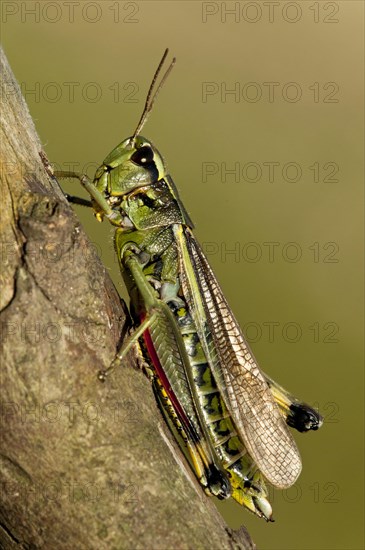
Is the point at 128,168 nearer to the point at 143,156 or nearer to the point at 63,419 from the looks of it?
the point at 143,156

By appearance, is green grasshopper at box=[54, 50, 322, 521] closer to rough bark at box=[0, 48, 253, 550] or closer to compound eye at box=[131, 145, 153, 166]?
compound eye at box=[131, 145, 153, 166]

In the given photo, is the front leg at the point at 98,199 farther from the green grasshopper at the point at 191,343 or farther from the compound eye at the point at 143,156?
the compound eye at the point at 143,156

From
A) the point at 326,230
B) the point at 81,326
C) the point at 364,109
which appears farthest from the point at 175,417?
the point at 364,109

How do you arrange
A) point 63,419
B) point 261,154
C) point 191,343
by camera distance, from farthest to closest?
1. point 261,154
2. point 191,343
3. point 63,419

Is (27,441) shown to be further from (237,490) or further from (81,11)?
(81,11)

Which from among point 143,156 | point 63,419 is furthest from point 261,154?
point 63,419

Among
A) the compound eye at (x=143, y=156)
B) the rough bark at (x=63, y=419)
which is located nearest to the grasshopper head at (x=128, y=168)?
the compound eye at (x=143, y=156)
